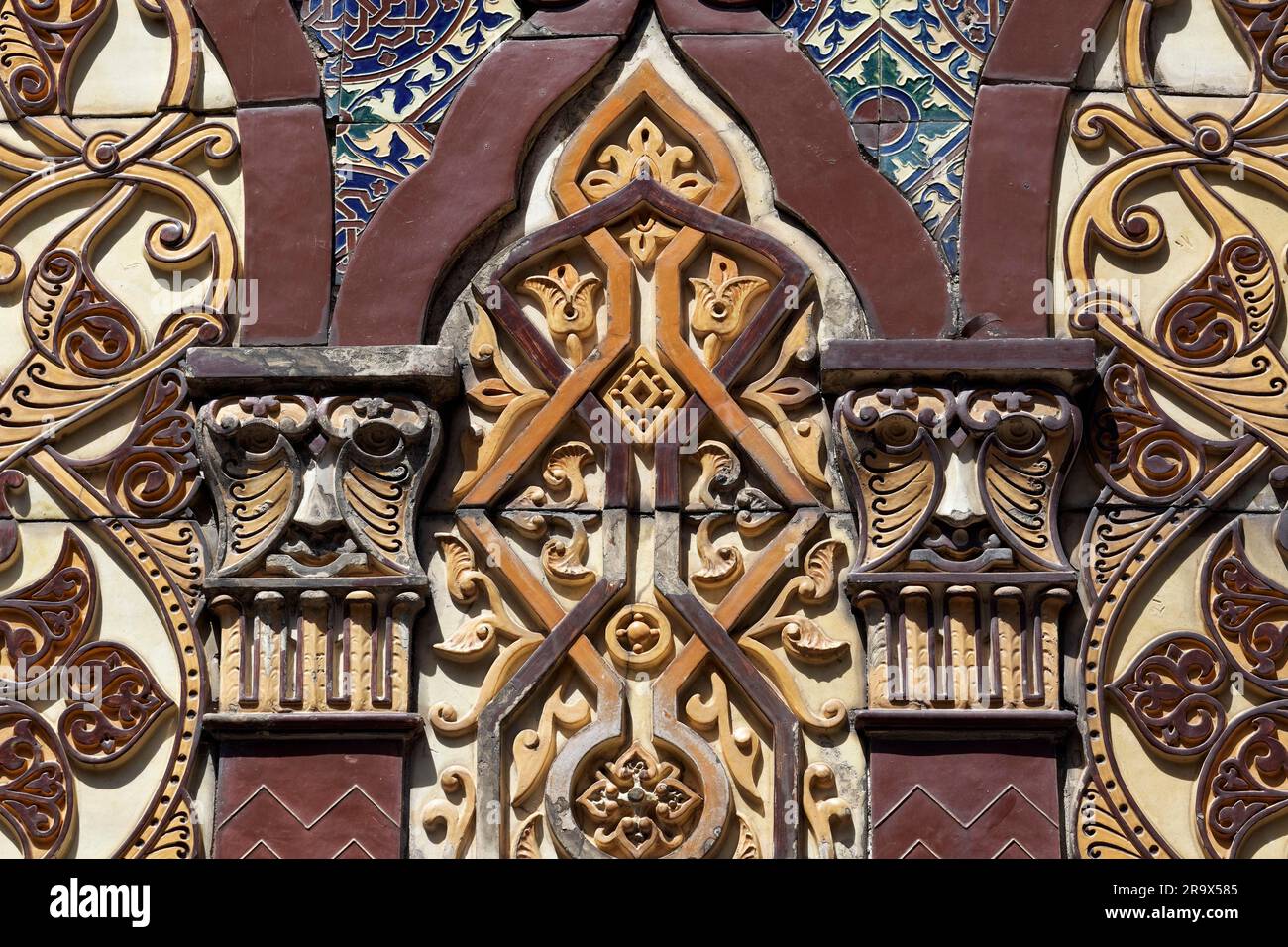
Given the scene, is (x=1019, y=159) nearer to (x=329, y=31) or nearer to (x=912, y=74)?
(x=912, y=74)

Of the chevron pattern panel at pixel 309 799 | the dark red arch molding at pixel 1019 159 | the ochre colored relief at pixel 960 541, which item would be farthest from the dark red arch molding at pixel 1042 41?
the chevron pattern panel at pixel 309 799

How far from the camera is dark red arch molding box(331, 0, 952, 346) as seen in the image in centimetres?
630

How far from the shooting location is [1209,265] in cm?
637

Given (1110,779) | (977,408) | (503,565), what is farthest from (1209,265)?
(503,565)

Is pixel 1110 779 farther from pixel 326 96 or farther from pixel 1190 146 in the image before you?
pixel 326 96

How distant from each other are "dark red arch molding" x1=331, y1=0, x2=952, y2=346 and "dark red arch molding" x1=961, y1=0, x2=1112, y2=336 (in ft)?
0.46

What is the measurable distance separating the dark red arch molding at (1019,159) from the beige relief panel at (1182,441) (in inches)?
3.3

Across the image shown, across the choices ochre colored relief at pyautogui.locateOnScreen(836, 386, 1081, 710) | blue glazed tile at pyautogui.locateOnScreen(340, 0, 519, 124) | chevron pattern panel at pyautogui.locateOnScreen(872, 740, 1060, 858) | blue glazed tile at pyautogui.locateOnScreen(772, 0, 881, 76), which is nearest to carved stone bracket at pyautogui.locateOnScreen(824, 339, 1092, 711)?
ochre colored relief at pyautogui.locateOnScreen(836, 386, 1081, 710)

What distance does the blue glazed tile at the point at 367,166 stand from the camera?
21.2 feet

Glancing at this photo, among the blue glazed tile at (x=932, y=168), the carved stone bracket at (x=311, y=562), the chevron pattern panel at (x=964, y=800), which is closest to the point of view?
the chevron pattern panel at (x=964, y=800)

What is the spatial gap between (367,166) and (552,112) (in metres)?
0.54

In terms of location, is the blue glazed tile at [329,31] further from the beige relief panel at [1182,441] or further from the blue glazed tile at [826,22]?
the beige relief panel at [1182,441]

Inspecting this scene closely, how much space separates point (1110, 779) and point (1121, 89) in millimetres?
1954
